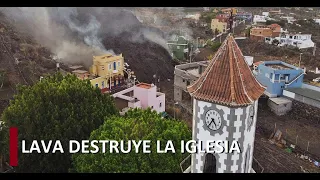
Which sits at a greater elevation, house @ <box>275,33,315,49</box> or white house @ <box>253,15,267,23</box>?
white house @ <box>253,15,267,23</box>

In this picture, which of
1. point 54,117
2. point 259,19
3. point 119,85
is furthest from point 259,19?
point 54,117

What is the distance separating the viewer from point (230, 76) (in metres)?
12.5

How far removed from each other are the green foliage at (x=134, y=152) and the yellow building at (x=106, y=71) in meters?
17.8

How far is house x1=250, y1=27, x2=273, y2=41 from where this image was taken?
6253cm

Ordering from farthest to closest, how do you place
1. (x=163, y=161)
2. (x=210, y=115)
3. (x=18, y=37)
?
(x=18, y=37), (x=163, y=161), (x=210, y=115)

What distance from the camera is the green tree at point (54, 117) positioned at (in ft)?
68.5

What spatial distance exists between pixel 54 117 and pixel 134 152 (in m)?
5.57

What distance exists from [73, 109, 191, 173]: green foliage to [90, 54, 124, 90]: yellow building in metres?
17.8

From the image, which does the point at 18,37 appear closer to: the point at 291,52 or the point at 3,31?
the point at 3,31

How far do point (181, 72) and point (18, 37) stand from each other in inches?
872

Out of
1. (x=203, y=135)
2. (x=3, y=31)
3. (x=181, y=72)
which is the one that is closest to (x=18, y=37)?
(x=3, y=31)

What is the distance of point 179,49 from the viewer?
192ft

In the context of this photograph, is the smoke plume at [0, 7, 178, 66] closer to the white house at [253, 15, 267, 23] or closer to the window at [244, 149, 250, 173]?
the white house at [253, 15, 267, 23]

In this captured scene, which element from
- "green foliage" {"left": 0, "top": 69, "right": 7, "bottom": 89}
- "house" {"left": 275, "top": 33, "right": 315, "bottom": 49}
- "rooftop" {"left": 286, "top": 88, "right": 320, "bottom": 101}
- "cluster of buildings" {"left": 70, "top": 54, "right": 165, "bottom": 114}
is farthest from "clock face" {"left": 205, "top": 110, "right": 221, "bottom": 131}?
"house" {"left": 275, "top": 33, "right": 315, "bottom": 49}
